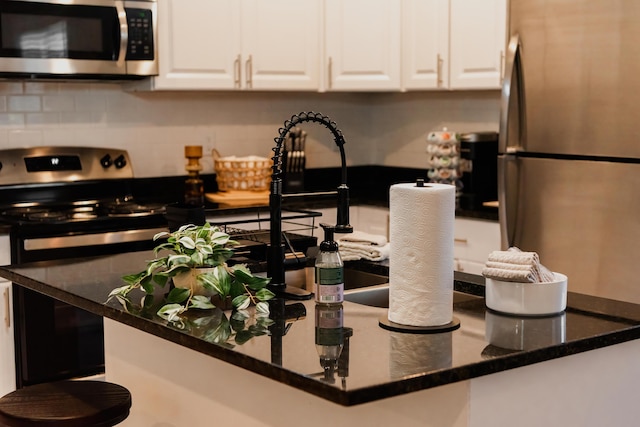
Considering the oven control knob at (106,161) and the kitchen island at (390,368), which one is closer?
the kitchen island at (390,368)

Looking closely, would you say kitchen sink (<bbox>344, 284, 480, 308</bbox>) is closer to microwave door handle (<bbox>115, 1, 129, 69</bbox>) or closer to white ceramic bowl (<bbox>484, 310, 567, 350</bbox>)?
white ceramic bowl (<bbox>484, 310, 567, 350</bbox>)

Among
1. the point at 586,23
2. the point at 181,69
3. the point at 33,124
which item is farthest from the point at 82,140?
the point at 586,23

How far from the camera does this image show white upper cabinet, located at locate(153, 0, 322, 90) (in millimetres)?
4516

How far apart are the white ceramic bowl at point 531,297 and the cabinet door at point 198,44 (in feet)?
9.01

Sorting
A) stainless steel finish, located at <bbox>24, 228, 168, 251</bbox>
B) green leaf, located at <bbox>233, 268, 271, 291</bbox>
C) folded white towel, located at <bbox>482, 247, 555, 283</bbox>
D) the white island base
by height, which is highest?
folded white towel, located at <bbox>482, 247, 555, 283</bbox>

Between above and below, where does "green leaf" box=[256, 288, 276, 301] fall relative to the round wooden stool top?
above

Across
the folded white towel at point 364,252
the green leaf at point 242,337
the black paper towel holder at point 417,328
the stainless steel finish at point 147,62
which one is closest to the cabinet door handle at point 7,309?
the stainless steel finish at point 147,62

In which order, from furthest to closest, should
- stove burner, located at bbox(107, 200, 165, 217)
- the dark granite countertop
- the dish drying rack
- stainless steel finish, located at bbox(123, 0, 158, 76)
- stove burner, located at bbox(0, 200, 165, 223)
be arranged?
stainless steel finish, located at bbox(123, 0, 158, 76) < stove burner, located at bbox(107, 200, 165, 217) < stove burner, located at bbox(0, 200, 165, 223) < the dish drying rack < the dark granite countertop

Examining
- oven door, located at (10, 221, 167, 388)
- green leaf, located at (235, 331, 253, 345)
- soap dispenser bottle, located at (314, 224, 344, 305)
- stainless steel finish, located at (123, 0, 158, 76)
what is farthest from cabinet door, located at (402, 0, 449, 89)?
green leaf, located at (235, 331, 253, 345)

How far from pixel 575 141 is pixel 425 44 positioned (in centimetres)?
141

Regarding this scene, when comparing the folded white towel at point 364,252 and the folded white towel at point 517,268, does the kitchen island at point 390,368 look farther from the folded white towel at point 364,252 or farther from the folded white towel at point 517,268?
the folded white towel at point 364,252

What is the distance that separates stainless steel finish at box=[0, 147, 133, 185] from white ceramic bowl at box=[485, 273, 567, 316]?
289 cm

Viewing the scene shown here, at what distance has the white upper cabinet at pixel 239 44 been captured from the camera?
4516 millimetres

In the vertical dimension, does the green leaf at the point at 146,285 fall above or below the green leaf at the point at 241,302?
above
